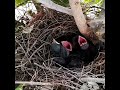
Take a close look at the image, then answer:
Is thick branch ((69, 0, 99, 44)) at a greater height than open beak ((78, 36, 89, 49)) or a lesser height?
greater

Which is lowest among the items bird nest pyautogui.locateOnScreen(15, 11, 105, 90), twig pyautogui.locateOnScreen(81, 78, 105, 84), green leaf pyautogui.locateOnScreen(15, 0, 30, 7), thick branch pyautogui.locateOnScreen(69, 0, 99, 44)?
twig pyautogui.locateOnScreen(81, 78, 105, 84)

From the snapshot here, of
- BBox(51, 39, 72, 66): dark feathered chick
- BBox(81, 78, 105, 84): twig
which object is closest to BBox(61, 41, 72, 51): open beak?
BBox(51, 39, 72, 66): dark feathered chick

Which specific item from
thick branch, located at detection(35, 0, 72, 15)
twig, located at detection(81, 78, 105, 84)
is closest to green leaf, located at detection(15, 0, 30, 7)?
thick branch, located at detection(35, 0, 72, 15)

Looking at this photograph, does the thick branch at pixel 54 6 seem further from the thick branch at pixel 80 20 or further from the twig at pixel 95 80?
the twig at pixel 95 80

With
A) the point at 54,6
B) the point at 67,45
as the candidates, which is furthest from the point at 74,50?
the point at 54,6

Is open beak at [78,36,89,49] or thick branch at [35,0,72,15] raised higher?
thick branch at [35,0,72,15]

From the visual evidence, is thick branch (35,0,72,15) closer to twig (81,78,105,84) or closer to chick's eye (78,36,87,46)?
chick's eye (78,36,87,46)

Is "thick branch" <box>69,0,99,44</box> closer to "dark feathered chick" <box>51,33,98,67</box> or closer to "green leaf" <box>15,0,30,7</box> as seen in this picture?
"dark feathered chick" <box>51,33,98,67</box>

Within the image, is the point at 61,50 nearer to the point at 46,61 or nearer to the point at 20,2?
the point at 46,61

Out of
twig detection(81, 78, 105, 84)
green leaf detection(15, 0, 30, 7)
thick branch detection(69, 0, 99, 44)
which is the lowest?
twig detection(81, 78, 105, 84)
